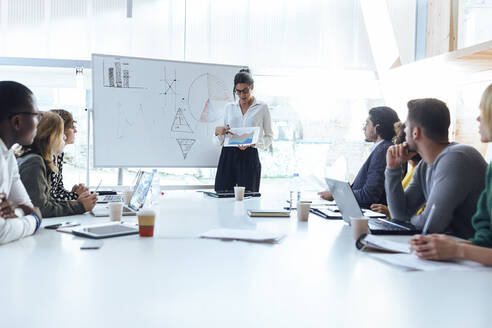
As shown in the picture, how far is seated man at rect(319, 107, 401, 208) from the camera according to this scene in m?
2.86

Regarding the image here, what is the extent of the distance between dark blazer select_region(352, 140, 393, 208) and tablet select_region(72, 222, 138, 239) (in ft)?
4.83

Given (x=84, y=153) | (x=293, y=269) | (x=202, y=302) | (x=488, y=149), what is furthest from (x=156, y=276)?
(x=84, y=153)

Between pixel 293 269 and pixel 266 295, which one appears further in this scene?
pixel 293 269

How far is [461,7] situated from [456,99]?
834 mm

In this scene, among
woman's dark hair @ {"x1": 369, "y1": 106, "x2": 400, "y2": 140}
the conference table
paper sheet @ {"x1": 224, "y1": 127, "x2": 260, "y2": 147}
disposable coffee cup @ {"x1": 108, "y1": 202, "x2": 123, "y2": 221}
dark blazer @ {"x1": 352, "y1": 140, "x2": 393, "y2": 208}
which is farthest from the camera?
paper sheet @ {"x1": 224, "y1": 127, "x2": 260, "y2": 147}

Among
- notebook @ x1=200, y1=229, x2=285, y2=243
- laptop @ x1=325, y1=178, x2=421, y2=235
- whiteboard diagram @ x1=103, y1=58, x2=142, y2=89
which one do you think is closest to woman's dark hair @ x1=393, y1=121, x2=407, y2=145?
laptop @ x1=325, y1=178, x2=421, y2=235

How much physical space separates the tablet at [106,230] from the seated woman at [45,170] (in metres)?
0.42

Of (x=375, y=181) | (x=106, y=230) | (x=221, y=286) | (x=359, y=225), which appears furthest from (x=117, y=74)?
(x=221, y=286)

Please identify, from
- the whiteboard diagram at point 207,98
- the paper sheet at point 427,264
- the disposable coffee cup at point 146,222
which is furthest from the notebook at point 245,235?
the whiteboard diagram at point 207,98

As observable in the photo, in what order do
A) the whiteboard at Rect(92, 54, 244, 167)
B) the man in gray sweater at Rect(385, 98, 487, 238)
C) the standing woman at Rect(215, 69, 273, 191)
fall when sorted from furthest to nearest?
1. the whiteboard at Rect(92, 54, 244, 167)
2. the standing woman at Rect(215, 69, 273, 191)
3. the man in gray sweater at Rect(385, 98, 487, 238)

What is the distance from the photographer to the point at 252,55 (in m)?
4.96

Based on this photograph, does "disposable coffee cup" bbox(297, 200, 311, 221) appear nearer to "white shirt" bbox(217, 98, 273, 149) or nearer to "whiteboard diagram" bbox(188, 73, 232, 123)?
"white shirt" bbox(217, 98, 273, 149)

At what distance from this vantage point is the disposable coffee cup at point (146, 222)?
5.68 feet

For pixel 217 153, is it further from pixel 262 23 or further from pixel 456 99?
pixel 456 99
